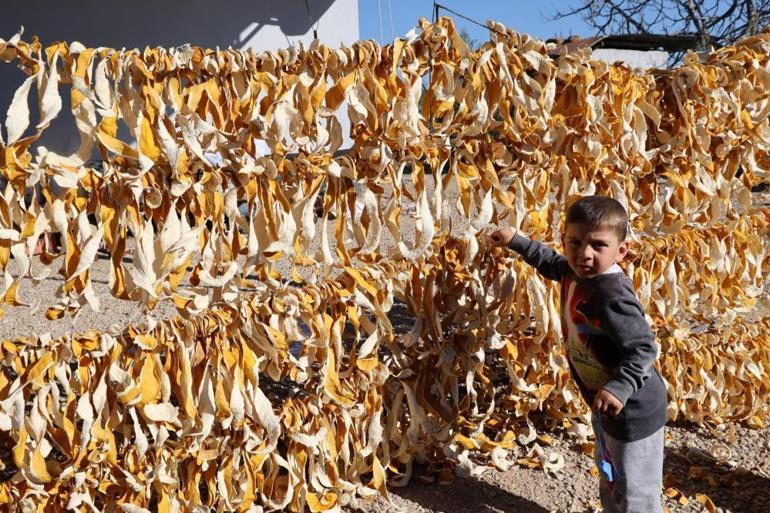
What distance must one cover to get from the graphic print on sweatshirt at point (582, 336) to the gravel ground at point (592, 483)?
74 centimetres

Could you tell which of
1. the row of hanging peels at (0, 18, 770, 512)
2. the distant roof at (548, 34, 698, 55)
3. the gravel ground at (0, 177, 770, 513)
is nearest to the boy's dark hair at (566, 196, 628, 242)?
the row of hanging peels at (0, 18, 770, 512)

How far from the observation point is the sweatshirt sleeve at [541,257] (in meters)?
2.62

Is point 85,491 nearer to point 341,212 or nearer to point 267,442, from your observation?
point 267,442

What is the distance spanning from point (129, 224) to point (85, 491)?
2.86 feet

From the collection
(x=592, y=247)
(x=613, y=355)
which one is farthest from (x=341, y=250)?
(x=613, y=355)

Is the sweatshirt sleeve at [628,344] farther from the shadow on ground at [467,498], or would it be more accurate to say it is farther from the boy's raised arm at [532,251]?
the shadow on ground at [467,498]

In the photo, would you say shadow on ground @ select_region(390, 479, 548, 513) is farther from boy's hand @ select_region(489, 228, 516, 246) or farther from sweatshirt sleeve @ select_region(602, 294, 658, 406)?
boy's hand @ select_region(489, 228, 516, 246)

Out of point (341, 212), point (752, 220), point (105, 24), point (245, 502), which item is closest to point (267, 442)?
point (245, 502)

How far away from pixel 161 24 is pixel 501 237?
976 centimetres

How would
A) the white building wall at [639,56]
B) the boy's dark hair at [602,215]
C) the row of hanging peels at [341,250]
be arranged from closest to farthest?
1. the row of hanging peels at [341,250]
2. the boy's dark hair at [602,215]
3. the white building wall at [639,56]

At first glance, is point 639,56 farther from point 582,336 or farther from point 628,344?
point 628,344

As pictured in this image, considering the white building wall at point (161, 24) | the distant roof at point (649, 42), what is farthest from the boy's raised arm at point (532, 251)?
the distant roof at point (649, 42)

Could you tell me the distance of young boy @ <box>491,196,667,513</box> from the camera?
7.38ft

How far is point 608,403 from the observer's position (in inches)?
85.6
